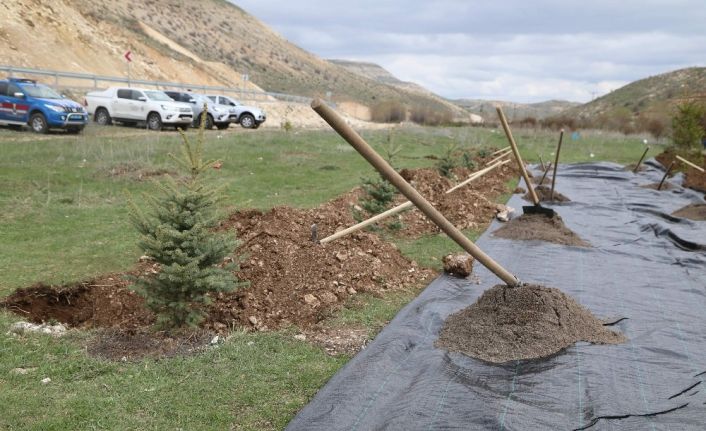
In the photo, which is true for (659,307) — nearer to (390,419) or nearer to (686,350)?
(686,350)

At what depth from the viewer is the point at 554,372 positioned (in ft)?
12.6

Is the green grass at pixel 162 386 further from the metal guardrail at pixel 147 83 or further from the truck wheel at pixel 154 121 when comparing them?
the metal guardrail at pixel 147 83

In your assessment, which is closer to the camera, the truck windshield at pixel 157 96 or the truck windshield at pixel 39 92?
the truck windshield at pixel 39 92

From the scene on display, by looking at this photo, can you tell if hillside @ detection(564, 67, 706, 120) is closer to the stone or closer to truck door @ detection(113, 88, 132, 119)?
truck door @ detection(113, 88, 132, 119)

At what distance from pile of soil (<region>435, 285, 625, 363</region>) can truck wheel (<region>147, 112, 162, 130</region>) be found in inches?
748

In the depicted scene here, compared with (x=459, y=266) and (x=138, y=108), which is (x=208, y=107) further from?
(x=459, y=266)

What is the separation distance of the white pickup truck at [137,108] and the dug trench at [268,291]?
15438mm

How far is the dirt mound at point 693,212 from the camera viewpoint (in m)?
9.80

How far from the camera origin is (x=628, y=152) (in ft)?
82.2

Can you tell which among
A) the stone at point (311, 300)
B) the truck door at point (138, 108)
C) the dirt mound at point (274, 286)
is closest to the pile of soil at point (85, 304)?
the dirt mound at point (274, 286)

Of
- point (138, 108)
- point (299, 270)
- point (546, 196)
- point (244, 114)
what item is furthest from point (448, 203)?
point (244, 114)

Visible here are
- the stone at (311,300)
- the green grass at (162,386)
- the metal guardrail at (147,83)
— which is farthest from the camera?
the metal guardrail at (147,83)

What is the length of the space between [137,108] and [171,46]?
31.4 metres

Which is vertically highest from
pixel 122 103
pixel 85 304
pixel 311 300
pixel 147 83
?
pixel 147 83
